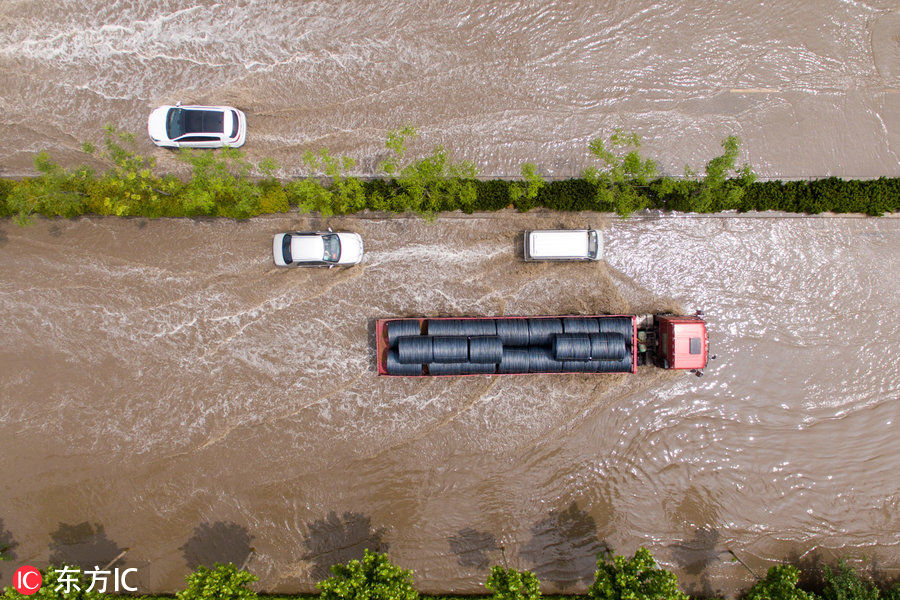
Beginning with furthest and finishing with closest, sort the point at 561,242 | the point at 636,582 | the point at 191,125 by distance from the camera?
the point at 191,125 < the point at 561,242 < the point at 636,582

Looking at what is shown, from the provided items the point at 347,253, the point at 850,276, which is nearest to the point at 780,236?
the point at 850,276

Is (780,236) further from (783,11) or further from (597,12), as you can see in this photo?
(597,12)

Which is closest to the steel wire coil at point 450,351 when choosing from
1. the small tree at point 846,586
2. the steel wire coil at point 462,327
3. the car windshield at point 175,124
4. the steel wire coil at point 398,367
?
the steel wire coil at point 462,327

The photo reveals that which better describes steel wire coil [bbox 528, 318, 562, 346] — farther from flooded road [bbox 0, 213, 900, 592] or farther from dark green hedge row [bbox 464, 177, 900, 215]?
dark green hedge row [bbox 464, 177, 900, 215]

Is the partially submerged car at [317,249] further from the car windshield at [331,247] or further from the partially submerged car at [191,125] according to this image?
the partially submerged car at [191,125]

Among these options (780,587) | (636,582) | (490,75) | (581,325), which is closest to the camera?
(636,582)

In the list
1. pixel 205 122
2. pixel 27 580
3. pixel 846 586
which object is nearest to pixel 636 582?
pixel 846 586

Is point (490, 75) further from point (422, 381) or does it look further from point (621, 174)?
point (422, 381)
